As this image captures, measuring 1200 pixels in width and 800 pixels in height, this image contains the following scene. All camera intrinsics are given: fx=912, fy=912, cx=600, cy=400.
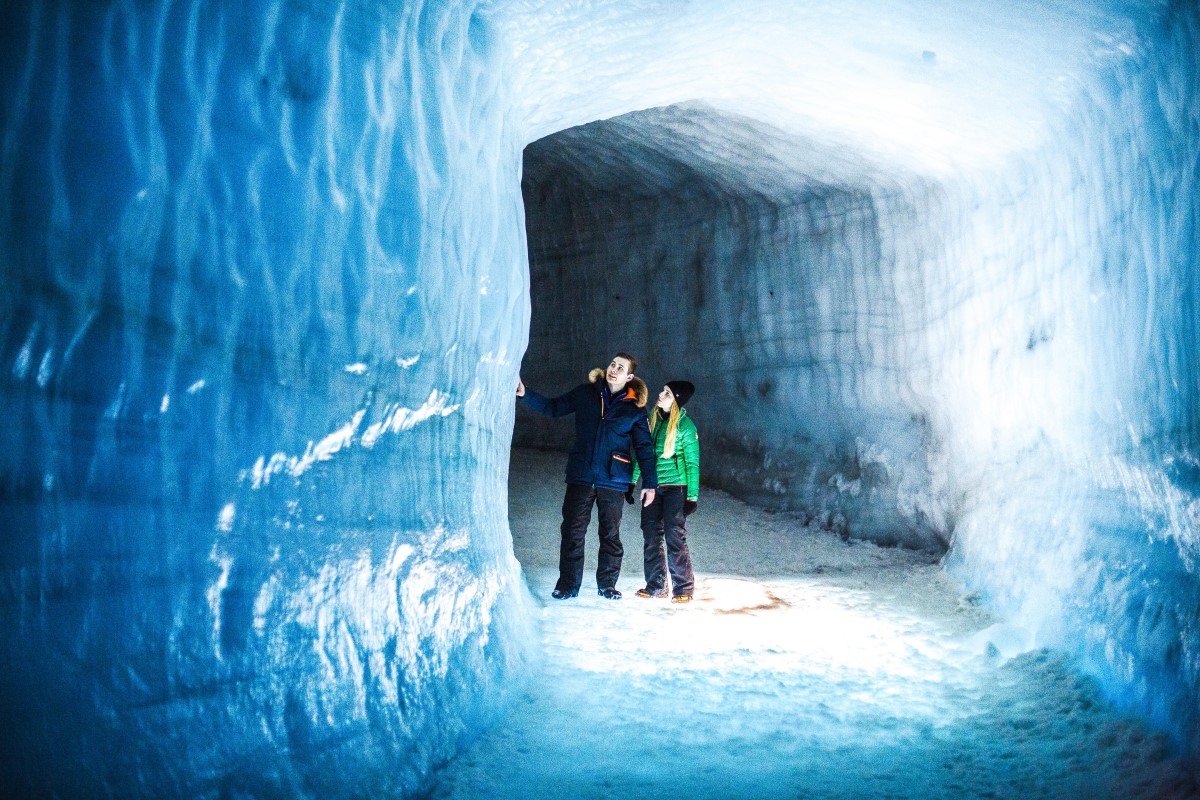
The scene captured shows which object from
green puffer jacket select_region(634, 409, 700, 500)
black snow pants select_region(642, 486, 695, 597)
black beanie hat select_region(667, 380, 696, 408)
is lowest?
black snow pants select_region(642, 486, 695, 597)

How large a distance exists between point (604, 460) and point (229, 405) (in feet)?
10.4

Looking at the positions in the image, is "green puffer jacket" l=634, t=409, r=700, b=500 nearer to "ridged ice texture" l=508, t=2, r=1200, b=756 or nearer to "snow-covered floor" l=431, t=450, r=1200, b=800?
"snow-covered floor" l=431, t=450, r=1200, b=800

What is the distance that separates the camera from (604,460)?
5402 millimetres

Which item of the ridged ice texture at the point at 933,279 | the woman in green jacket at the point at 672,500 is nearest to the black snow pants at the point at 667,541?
the woman in green jacket at the point at 672,500

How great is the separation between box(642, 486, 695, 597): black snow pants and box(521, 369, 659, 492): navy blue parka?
0.64 feet

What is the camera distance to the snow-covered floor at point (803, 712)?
296cm

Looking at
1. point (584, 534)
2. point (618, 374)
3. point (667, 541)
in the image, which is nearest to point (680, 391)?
point (618, 374)

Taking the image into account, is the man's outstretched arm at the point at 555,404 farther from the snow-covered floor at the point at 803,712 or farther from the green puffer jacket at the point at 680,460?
the snow-covered floor at the point at 803,712

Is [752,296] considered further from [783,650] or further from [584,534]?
[783,650]

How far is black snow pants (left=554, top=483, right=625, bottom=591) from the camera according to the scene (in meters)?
5.32

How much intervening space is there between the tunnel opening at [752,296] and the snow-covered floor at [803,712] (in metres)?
2.25

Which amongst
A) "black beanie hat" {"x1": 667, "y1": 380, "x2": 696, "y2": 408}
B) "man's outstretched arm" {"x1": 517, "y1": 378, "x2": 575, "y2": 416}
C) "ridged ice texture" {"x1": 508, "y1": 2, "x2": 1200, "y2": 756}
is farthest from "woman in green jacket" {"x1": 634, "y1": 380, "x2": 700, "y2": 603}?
"ridged ice texture" {"x1": 508, "y1": 2, "x2": 1200, "y2": 756}

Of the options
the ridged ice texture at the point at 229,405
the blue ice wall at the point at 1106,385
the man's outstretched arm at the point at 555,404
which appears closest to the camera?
the ridged ice texture at the point at 229,405

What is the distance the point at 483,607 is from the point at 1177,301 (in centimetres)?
291
